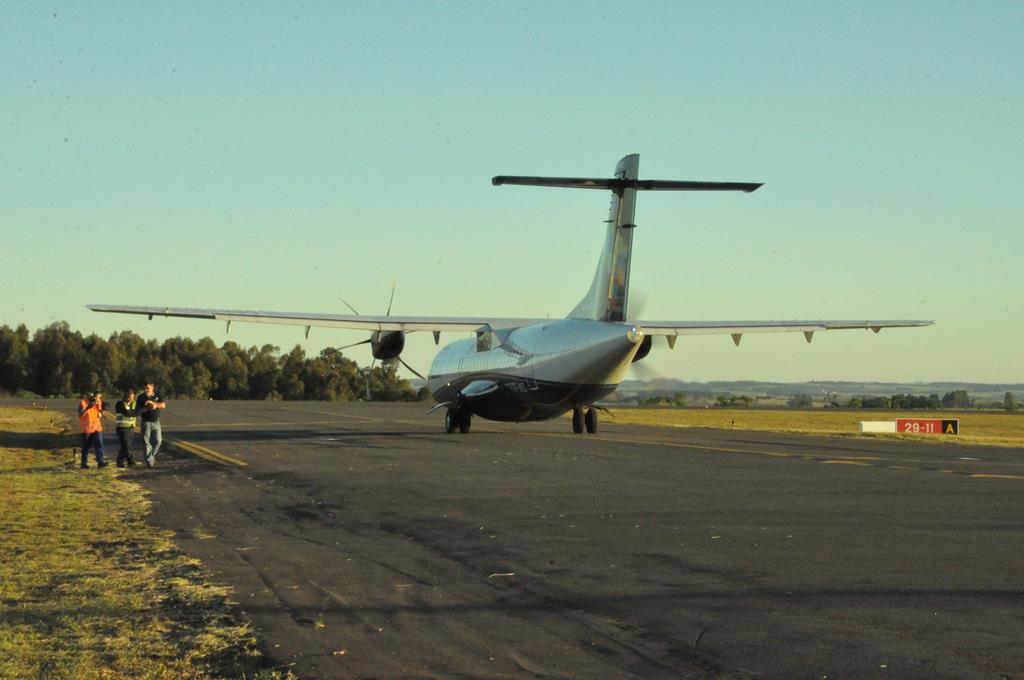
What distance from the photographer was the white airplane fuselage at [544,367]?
32.6m

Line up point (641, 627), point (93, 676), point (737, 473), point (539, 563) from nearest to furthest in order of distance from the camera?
point (93, 676)
point (641, 627)
point (539, 563)
point (737, 473)

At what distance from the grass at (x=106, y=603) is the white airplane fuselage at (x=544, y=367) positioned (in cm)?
1668

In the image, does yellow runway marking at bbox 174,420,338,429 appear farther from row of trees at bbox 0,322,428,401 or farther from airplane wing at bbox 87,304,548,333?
row of trees at bbox 0,322,428,401

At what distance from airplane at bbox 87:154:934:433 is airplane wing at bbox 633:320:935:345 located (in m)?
0.03

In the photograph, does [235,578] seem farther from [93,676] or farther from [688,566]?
[688,566]

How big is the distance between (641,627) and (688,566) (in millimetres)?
2974

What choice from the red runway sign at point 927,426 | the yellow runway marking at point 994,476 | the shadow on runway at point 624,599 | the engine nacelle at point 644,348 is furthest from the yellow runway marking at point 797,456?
the red runway sign at point 927,426

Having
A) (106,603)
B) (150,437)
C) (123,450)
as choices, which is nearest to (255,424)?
(123,450)

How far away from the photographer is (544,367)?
3400cm

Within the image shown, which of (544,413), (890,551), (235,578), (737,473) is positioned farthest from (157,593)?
(544,413)

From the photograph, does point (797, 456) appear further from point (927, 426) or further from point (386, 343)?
point (927, 426)

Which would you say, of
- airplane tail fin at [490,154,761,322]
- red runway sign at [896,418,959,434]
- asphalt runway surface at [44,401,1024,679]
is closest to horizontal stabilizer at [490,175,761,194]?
airplane tail fin at [490,154,761,322]

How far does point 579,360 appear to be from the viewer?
32.8 m

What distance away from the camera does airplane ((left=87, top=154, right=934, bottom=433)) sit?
108ft
